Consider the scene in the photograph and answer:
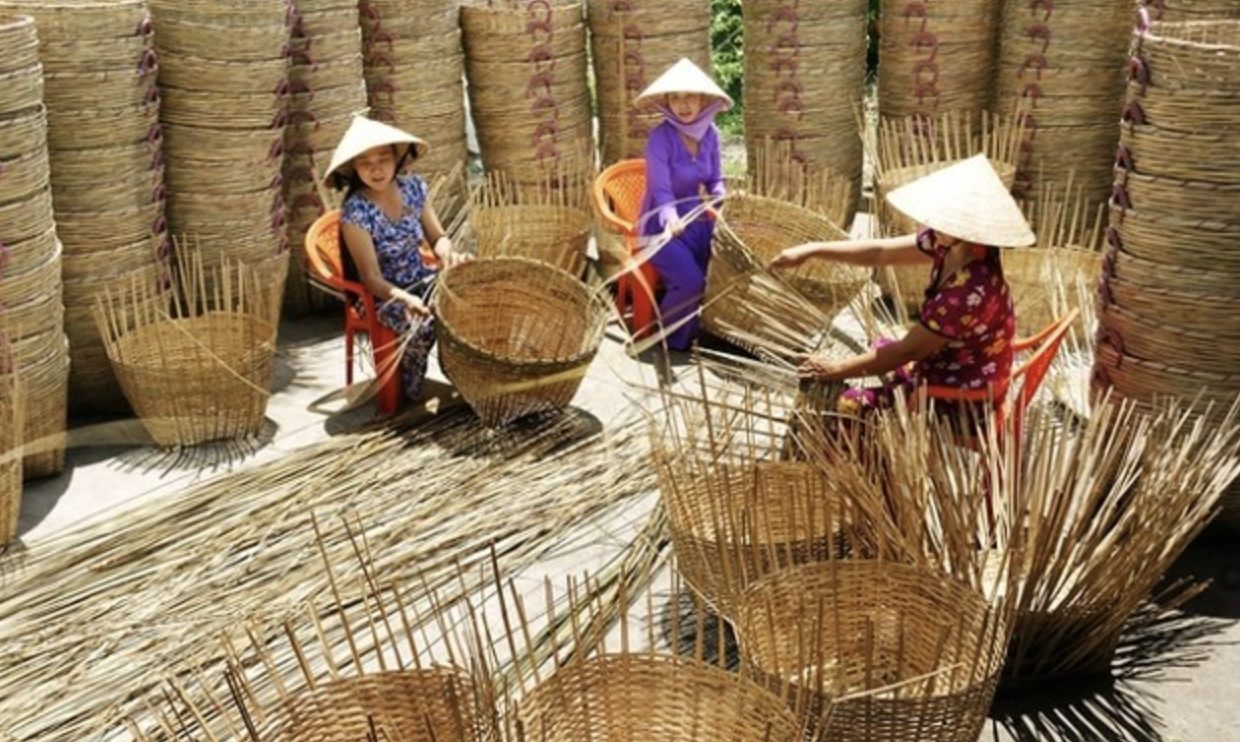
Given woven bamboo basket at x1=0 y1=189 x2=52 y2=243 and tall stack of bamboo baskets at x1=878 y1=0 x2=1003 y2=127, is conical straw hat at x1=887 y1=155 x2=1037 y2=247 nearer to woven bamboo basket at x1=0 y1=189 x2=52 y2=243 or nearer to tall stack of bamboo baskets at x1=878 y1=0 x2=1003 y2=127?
woven bamboo basket at x1=0 y1=189 x2=52 y2=243

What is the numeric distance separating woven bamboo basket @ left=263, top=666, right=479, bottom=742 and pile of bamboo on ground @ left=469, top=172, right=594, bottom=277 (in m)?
3.20

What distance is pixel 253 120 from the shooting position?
4.66 meters

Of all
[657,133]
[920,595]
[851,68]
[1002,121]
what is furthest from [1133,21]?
[920,595]

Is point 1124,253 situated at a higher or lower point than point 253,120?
lower

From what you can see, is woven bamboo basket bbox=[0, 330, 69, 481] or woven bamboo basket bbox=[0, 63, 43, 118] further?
woven bamboo basket bbox=[0, 330, 69, 481]

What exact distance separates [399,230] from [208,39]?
92 cm

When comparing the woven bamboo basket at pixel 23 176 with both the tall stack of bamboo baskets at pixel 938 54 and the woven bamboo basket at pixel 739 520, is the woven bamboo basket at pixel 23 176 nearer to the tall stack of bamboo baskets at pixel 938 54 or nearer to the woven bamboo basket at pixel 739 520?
the woven bamboo basket at pixel 739 520

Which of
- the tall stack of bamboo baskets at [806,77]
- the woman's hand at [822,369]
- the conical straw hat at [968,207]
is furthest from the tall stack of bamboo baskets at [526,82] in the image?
the conical straw hat at [968,207]

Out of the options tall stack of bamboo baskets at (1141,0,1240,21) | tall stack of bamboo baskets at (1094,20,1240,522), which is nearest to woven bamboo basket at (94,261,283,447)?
tall stack of bamboo baskets at (1094,20,1240,522)

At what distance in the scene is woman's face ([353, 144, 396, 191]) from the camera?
432 centimetres

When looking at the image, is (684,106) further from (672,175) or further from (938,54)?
(938,54)

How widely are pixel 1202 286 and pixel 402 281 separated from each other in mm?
2427

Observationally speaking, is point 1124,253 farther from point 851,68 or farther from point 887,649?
point 851,68

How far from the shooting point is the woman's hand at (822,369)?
11.1 feet
